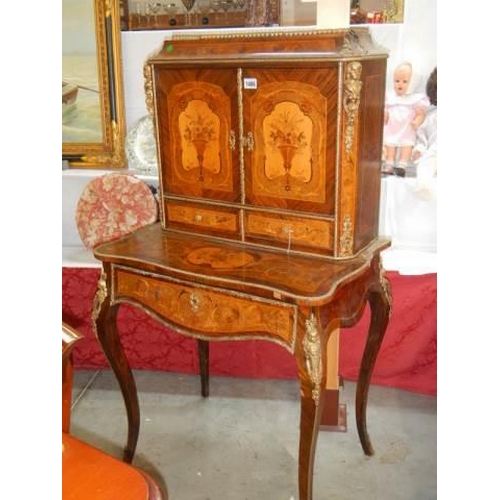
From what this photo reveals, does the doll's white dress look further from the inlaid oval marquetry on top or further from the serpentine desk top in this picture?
the inlaid oval marquetry on top

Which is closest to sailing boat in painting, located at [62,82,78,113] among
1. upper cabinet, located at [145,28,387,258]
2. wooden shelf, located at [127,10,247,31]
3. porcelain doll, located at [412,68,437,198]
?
wooden shelf, located at [127,10,247,31]

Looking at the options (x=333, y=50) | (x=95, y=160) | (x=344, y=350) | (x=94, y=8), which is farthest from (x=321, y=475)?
(x=94, y=8)

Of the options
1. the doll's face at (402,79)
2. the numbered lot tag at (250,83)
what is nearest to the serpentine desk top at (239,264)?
the numbered lot tag at (250,83)

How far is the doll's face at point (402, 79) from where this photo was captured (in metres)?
2.42

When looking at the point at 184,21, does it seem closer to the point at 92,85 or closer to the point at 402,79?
the point at 92,85

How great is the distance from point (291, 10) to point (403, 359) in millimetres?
1493

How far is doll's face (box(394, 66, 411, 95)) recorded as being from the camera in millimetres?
2418

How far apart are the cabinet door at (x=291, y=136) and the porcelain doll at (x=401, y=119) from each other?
878 mm

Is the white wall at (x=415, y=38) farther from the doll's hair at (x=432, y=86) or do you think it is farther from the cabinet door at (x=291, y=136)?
the cabinet door at (x=291, y=136)

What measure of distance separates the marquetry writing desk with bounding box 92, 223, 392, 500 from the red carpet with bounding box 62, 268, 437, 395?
1.63 feet

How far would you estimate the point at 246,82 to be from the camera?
177 centimetres

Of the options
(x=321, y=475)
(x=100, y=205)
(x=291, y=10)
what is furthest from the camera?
(x=100, y=205)

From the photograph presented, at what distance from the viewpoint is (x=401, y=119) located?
2.49 meters
